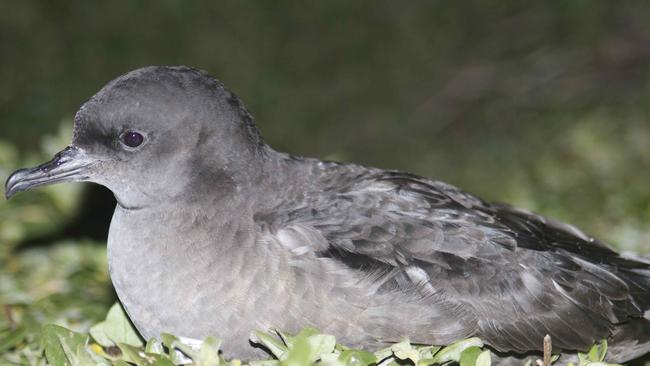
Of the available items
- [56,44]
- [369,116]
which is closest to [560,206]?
[369,116]

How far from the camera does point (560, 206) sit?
20.1 feet

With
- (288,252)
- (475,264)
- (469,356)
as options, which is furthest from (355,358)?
(475,264)

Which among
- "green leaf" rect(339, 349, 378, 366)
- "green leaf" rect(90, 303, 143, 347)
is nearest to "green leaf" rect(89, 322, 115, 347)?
"green leaf" rect(90, 303, 143, 347)

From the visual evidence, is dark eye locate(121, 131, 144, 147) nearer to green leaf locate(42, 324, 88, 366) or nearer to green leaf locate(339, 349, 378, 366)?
green leaf locate(42, 324, 88, 366)

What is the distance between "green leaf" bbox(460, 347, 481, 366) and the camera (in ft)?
11.7

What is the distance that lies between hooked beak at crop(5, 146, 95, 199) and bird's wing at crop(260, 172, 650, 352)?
0.90 meters

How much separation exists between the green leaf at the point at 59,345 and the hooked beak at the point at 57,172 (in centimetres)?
66

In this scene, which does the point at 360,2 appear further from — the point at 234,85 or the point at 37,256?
the point at 37,256

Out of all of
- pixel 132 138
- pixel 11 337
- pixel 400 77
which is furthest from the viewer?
pixel 400 77

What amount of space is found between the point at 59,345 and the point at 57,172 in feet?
2.48

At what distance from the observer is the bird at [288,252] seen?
3857mm

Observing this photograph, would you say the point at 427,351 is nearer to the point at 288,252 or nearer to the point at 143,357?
the point at 288,252

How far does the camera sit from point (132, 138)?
407cm

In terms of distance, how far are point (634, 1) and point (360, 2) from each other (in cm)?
342
